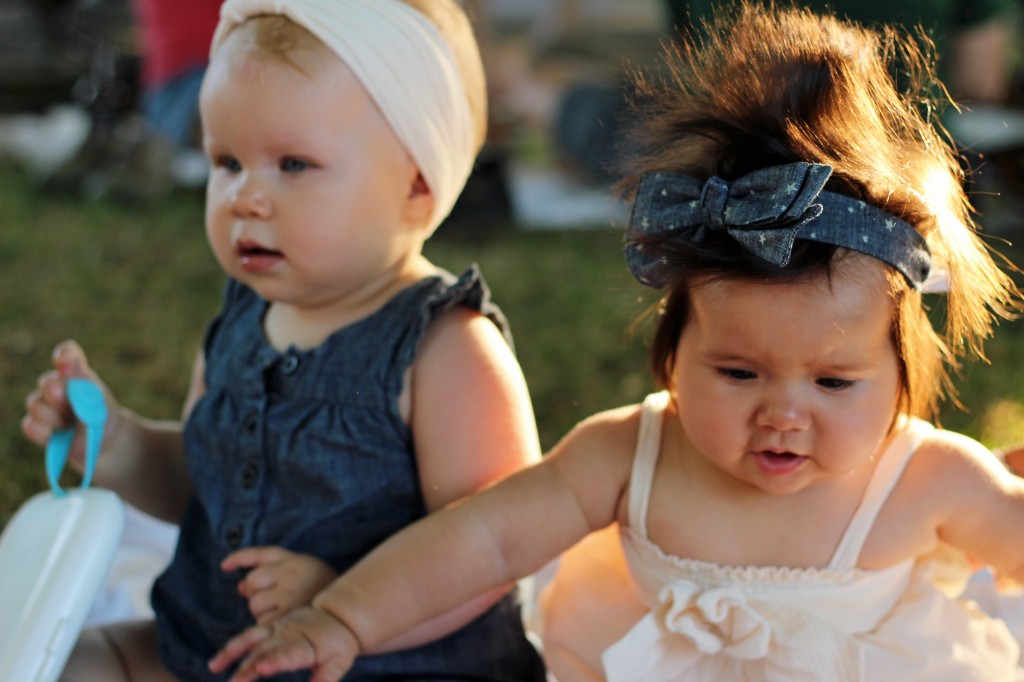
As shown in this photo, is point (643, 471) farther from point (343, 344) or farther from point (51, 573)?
point (51, 573)

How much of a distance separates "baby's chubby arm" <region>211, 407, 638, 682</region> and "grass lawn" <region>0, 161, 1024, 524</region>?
0.95 metres

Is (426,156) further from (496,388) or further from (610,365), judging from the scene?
(610,365)

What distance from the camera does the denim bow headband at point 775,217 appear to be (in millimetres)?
942

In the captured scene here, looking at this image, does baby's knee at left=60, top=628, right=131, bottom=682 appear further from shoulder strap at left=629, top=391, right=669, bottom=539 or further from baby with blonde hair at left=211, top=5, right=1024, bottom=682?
shoulder strap at left=629, top=391, right=669, bottom=539

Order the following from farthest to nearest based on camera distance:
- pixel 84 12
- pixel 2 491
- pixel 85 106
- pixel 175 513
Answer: pixel 84 12
pixel 85 106
pixel 2 491
pixel 175 513

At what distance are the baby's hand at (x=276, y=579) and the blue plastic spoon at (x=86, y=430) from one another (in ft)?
0.83

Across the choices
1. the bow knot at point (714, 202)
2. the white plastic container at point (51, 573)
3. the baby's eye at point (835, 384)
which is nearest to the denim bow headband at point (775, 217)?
the bow knot at point (714, 202)

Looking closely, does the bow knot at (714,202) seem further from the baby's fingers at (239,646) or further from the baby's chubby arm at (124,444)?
the baby's chubby arm at (124,444)

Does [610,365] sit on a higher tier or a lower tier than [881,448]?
lower

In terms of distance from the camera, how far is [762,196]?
96 centimetres

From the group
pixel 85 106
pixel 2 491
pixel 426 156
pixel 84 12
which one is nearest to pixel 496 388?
pixel 426 156

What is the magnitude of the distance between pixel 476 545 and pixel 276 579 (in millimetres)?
204

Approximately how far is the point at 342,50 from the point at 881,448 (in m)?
0.65

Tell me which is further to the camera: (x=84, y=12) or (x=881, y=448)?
(x=84, y=12)
